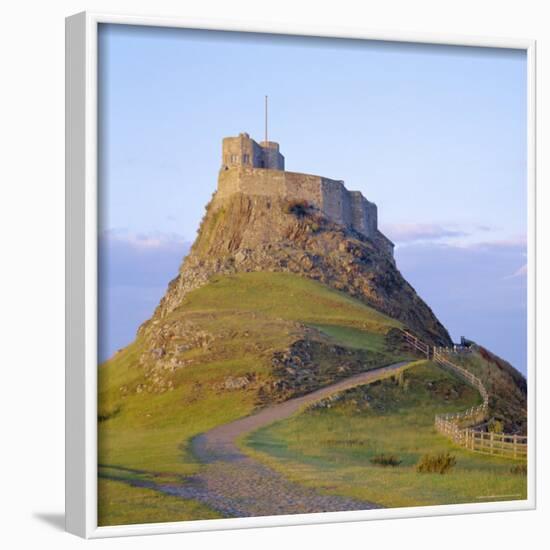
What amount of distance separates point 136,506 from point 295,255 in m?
5.95

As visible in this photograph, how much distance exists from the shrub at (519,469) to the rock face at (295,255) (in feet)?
8.41

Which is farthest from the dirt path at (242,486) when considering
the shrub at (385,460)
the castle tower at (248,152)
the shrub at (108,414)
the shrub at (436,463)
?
the castle tower at (248,152)

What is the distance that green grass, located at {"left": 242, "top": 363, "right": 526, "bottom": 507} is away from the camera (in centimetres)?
2662

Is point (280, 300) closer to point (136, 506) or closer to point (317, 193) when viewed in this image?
point (317, 193)

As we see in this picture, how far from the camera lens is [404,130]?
28484 mm

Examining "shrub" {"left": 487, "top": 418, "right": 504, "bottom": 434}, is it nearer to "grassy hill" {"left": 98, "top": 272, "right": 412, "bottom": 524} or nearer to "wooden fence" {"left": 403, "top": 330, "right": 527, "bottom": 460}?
"wooden fence" {"left": 403, "top": 330, "right": 527, "bottom": 460}

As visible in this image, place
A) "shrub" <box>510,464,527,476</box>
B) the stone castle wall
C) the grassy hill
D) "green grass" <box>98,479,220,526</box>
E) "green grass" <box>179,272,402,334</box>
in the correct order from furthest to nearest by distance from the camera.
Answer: "shrub" <box>510,464,527,476</box>, the stone castle wall, "green grass" <box>179,272,402,334</box>, the grassy hill, "green grass" <box>98,479,220,526</box>

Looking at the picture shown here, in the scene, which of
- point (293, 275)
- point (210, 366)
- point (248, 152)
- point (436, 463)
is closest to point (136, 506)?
point (210, 366)

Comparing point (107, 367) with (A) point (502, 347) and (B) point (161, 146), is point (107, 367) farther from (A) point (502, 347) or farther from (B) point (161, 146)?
(A) point (502, 347)

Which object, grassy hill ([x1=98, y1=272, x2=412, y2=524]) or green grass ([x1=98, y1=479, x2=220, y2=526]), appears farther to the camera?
grassy hill ([x1=98, y1=272, x2=412, y2=524])

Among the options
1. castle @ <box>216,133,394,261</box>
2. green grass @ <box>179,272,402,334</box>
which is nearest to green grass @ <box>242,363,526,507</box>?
green grass @ <box>179,272,402,334</box>

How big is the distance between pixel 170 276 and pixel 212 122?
2.70 m

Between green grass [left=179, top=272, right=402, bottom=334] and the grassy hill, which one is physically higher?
green grass [left=179, top=272, right=402, bottom=334]

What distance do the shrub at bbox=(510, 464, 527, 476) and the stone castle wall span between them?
15.2ft
